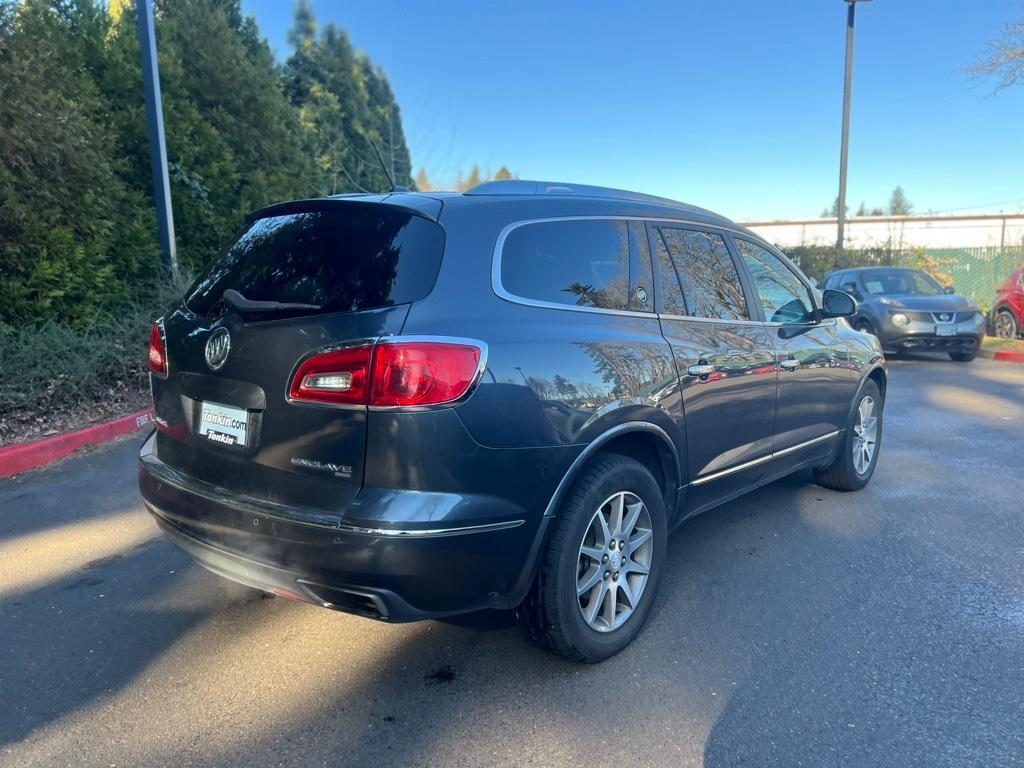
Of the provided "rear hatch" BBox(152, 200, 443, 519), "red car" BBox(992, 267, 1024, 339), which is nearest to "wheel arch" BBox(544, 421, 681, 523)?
"rear hatch" BBox(152, 200, 443, 519)

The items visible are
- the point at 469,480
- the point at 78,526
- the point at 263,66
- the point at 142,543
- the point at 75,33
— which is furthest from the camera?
the point at 263,66

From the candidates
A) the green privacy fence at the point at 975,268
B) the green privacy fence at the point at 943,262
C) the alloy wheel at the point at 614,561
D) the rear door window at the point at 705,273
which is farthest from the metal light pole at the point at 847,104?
the alloy wheel at the point at 614,561

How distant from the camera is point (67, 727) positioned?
2.66m

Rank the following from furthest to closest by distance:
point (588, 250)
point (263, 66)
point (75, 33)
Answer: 1. point (263, 66)
2. point (75, 33)
3. point (588, 250)

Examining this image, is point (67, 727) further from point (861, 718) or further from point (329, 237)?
point (861, 718)

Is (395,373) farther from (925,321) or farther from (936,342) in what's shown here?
(936,342)

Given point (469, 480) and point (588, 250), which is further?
point (588, 250)

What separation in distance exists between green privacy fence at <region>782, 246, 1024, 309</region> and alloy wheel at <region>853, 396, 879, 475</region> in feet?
50.6

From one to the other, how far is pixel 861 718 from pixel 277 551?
7.10ft

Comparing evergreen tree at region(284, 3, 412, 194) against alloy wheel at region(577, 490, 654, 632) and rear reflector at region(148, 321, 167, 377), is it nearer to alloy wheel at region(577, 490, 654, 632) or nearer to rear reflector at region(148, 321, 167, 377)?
rear reflector at region(148, 321, 167, 377)

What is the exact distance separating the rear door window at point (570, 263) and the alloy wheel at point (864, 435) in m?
2.68

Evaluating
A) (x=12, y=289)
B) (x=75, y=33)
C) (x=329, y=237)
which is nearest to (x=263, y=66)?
A: (x=75, y=33)

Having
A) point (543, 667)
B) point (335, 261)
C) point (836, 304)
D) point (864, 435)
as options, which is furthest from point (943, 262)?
point (335, 261)

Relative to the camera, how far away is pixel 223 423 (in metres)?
2.85
